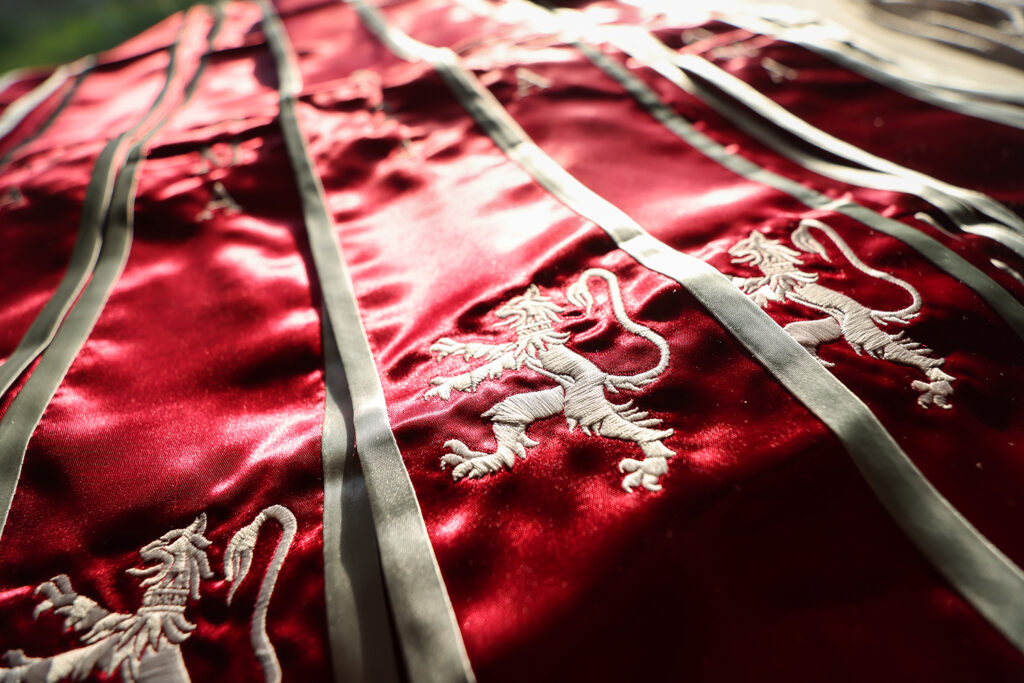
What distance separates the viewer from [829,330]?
546mm

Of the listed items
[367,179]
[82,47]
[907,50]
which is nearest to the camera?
[367,179]

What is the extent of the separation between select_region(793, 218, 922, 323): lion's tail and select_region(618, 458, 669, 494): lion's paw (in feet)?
0.84

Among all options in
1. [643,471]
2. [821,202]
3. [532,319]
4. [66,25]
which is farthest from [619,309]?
[66,25]

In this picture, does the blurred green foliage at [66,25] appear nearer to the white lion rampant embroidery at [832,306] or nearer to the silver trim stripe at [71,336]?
the silver trim stripe at [71,336]

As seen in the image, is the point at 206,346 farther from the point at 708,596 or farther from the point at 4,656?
the point at 708,596

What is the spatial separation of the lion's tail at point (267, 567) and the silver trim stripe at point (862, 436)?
1.34ft

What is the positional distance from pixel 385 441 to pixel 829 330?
0.40 m

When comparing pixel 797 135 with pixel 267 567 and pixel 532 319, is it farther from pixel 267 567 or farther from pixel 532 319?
pixel 267 567

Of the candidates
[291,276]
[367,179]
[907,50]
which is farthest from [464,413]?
[907,50]

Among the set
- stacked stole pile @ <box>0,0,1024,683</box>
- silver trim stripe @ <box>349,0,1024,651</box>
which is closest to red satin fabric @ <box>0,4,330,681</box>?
stacked stole pile @ <box>0,0,1024,683</box>

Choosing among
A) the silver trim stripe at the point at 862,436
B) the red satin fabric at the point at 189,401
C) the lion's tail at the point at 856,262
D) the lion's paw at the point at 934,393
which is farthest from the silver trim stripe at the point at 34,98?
the lion's paw at the point at 934,393

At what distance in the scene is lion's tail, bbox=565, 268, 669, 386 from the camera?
54cm

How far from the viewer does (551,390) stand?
541mm

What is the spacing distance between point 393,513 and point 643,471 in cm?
19
